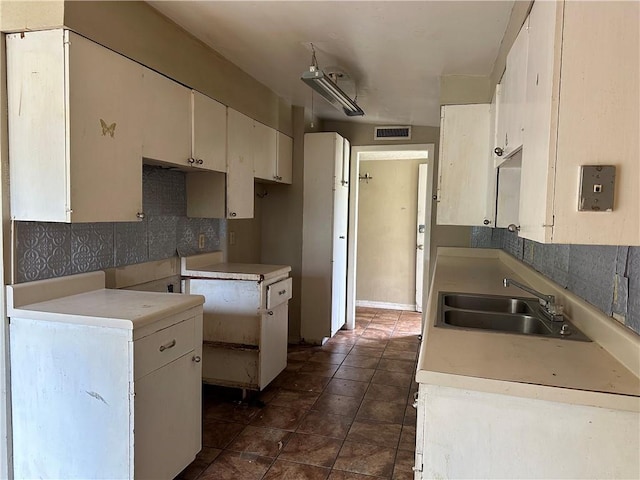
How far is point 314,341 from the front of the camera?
426 centimetres

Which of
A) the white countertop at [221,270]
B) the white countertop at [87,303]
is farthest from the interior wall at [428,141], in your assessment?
the white countertop at [87,303]

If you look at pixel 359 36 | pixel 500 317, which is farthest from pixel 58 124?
pixel 500 317

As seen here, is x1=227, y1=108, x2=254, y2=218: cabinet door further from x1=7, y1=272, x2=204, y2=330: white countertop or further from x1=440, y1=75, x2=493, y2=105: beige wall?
x1=440, y1=75, x2=493, y2=105: beige wall

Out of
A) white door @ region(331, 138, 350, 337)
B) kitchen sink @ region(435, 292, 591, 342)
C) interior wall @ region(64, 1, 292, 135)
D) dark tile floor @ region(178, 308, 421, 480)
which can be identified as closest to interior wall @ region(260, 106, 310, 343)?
white door @ region(331, 138, 350, 337)

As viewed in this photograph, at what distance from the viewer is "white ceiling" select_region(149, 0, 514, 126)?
2.08 m

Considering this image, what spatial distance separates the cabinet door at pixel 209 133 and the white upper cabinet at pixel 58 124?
68 cm

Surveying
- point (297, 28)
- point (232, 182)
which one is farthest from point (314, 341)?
point (297, 28)

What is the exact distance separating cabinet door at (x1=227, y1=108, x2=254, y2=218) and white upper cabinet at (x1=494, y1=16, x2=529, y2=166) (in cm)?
172

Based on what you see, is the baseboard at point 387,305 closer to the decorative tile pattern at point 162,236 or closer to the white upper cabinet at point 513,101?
the decorative tile pattern at point 162,236

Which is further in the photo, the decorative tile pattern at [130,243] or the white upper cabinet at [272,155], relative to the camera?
the white upper cabinet at [272,155]

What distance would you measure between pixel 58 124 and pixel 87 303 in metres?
0.76

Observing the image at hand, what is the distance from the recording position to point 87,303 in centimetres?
188

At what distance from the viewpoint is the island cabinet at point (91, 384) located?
5.46 feet

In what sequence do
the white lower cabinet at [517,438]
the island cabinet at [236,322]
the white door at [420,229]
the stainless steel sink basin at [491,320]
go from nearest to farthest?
the white lower cabinet at [517,438] < the stainless steel sink basin at [491,320] < the island cabinet at [236,322] < the white door at [420,229]
